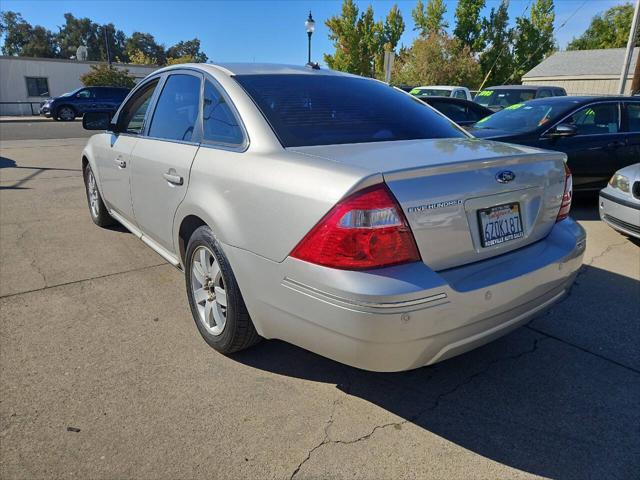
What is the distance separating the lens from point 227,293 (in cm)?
259

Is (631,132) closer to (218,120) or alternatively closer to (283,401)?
(218,120)

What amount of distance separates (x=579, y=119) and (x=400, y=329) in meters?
6.22

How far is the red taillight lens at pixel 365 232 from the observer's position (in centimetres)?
195

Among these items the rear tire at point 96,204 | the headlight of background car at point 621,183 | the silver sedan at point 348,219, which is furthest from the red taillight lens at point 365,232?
the headlight of background car at point 621,183

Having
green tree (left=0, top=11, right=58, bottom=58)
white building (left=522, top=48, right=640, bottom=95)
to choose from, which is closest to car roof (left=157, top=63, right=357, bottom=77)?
white building (left=522, top=48, right=640, bottom=95)

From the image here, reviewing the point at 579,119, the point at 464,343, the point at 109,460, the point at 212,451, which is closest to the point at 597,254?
the point at 579,119

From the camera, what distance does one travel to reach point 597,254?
4.87m

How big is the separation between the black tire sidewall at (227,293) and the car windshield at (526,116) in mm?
5278

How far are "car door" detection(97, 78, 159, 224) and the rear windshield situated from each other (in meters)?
1.43

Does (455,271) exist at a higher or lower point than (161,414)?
higher

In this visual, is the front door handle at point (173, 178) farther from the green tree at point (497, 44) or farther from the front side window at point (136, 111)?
the green tree at point (497, 44)

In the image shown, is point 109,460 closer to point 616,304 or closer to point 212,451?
point 212,451

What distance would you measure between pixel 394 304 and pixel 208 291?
140 cm

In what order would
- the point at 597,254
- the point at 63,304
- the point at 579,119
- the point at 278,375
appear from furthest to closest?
the point at 579,119, the point at 597,254, the point at 63,304, the point at 278,375
